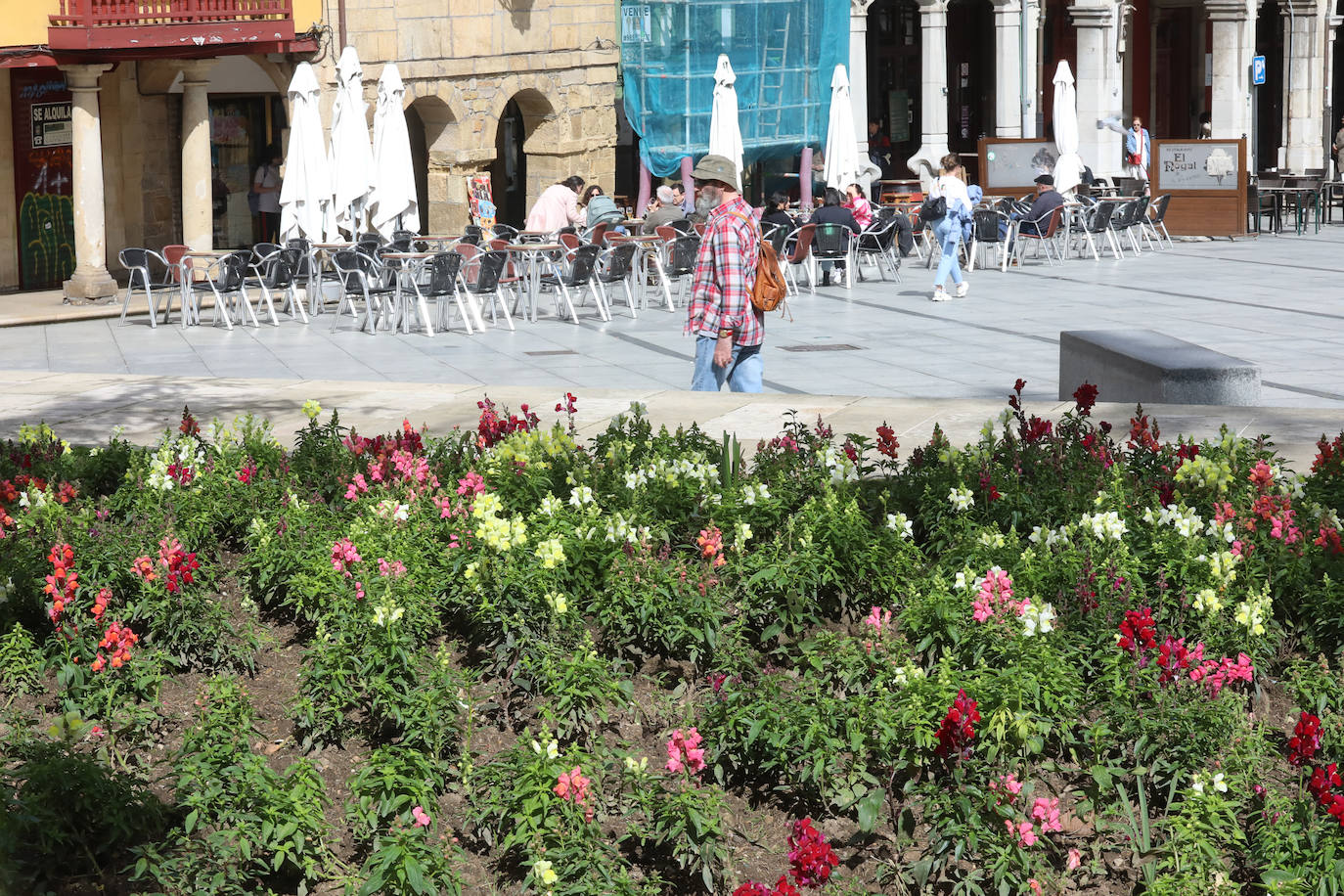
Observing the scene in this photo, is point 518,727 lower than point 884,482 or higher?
lower

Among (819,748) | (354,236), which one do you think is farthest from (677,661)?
(354,236)

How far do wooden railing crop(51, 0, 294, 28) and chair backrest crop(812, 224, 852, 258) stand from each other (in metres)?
7.41

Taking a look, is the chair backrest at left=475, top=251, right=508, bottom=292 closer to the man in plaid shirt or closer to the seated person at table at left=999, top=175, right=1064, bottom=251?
the man in plaid shirt

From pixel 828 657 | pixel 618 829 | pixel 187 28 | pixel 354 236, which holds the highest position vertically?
pixel 187 28

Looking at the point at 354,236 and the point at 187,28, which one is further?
the point at 187,28

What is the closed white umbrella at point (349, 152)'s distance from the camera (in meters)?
18.5

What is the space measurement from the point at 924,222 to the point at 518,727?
17.2 meters

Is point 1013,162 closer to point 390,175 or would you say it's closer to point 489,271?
point 390,175

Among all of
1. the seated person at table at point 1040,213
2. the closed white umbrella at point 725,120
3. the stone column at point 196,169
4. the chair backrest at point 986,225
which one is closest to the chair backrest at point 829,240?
the chair backrest at point 986,225

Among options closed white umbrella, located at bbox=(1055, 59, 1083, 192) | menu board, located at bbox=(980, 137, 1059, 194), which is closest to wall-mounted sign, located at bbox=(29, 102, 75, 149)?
menu board, located at bbox=(980, 137, 1059, 194)

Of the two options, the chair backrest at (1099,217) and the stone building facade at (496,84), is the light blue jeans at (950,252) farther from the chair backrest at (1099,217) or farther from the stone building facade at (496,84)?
the stone building facade at (496,84)

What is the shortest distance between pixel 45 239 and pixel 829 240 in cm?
981

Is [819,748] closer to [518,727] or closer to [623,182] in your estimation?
[518,727]

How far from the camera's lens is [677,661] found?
217 inches
